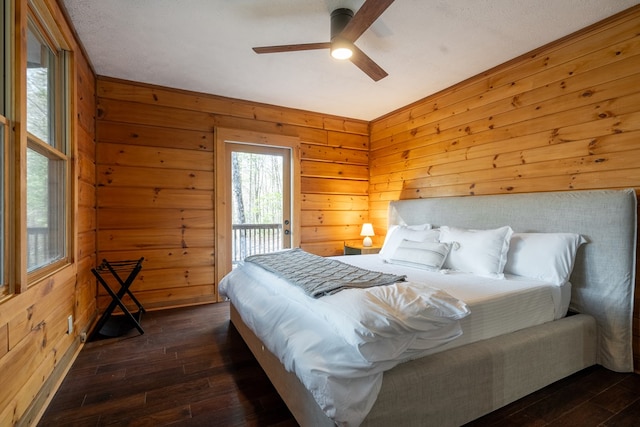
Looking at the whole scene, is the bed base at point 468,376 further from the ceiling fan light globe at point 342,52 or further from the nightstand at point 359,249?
the nightstand at point 359,249

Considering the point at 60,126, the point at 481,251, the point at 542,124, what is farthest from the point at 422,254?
the point at 60,126

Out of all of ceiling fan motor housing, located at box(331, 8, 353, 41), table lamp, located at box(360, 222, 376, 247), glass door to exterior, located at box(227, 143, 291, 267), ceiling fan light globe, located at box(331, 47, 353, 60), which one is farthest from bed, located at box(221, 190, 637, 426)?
ceiling fan motor housing, located at box(331, 8, 353, 41)

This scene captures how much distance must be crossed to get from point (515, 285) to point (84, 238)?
136 inches

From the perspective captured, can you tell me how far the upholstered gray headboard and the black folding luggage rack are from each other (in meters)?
3.53

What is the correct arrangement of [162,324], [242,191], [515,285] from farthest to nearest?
[242,191] → [162,324] → [515,285]

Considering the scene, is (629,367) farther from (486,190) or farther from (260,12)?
(260,12)

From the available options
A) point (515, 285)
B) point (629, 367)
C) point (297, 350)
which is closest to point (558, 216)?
point (515, 285)

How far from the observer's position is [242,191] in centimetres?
388

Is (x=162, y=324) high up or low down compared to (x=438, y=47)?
down

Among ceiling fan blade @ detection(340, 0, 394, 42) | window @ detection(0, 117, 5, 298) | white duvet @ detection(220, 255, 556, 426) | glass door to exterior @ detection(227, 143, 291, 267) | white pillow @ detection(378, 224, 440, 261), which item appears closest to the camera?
white duvet @ detection(220, 255, 556, 426)

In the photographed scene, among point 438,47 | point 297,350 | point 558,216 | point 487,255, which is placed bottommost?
point 297,350

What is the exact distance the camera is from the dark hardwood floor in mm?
1640

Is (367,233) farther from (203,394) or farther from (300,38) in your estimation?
(203,394)

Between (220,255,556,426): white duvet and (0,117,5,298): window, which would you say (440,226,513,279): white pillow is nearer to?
(220,255,556,426): white duvet
